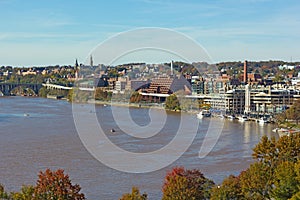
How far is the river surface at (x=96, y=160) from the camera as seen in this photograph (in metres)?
4.19

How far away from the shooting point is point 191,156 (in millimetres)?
5484

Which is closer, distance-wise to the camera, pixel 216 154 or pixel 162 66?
pixel 216 154

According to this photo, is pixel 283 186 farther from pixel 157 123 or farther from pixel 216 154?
pixel 157 123

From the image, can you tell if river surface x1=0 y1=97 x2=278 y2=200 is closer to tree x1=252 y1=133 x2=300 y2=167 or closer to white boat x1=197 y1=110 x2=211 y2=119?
tree x1=252 y1=133 x2=300 y2=167

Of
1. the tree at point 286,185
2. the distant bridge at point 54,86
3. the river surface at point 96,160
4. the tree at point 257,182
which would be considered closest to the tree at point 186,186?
the tree at point 257,182

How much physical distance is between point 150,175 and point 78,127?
3934mm

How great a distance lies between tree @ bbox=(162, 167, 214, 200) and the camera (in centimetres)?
295

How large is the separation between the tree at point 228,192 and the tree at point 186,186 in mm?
81

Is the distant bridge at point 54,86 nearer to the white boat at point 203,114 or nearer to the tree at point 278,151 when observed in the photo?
the white boat at point 203,114

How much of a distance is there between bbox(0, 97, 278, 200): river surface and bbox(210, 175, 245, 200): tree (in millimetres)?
827

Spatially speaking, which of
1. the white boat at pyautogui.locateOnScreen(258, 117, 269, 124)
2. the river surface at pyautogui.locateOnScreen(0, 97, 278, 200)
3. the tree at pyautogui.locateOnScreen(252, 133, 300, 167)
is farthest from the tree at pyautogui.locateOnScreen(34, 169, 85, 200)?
the white boat at pyautogui.locateOnScreen(258, 117, 269, 124)

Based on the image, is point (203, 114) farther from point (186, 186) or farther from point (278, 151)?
point (186, 186)

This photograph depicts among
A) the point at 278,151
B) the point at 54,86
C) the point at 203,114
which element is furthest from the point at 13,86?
the point at 278,151

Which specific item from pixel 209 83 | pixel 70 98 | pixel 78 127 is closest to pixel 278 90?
pixel 209 83
